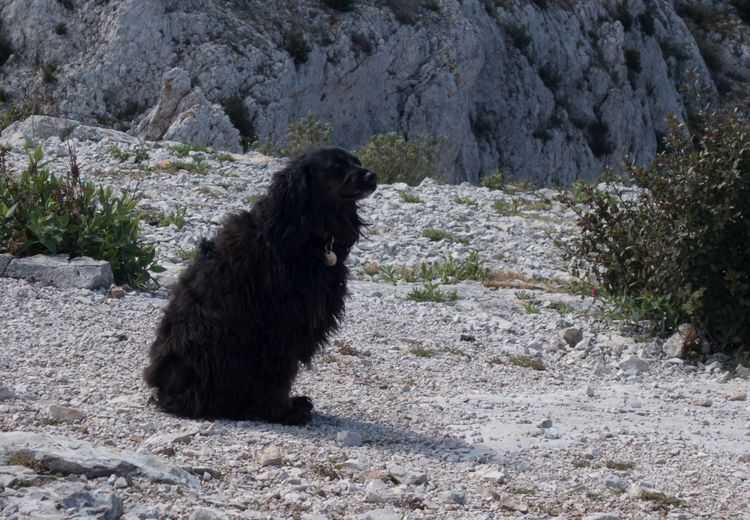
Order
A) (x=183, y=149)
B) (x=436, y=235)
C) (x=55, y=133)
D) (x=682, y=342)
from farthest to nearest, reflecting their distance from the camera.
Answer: (x=55, y=133)
(x=183, y=149)
(x=436, y=235)
(x=682, y=342)

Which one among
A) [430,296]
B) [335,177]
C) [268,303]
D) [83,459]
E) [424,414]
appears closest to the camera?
[83,459]

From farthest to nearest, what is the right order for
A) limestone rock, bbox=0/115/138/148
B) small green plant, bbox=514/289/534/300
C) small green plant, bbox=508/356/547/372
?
1. limestone rock, bbox=0/115/138/148
2. small green plant, bbox=514/289/534/300
3. small green plant, bbox=508/356/547/372

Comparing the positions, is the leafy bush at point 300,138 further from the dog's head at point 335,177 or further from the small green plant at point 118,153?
the dog's head at point 335,177

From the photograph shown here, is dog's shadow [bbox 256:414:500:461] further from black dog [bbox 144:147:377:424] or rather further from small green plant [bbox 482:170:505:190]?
small green plant [bbox 482:170:505:190]

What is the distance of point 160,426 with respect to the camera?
546 cm

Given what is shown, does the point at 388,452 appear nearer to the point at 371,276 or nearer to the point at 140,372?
the point at 140,372

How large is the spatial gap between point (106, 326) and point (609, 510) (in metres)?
4.26

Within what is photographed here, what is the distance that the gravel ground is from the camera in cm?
465

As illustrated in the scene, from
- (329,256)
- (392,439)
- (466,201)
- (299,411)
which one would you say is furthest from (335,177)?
(466,201)

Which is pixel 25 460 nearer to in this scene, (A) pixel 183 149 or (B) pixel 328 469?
(B) pixel 328 469

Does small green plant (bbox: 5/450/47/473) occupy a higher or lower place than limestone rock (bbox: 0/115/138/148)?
higher

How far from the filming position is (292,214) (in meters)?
5.77

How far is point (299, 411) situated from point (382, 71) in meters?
26.4

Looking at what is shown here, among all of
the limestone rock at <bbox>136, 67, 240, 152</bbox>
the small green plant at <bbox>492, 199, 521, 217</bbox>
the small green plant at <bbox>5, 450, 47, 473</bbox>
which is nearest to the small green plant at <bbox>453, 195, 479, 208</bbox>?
the small green plant at <bbox>492, 199, 521, 217</bbox>
